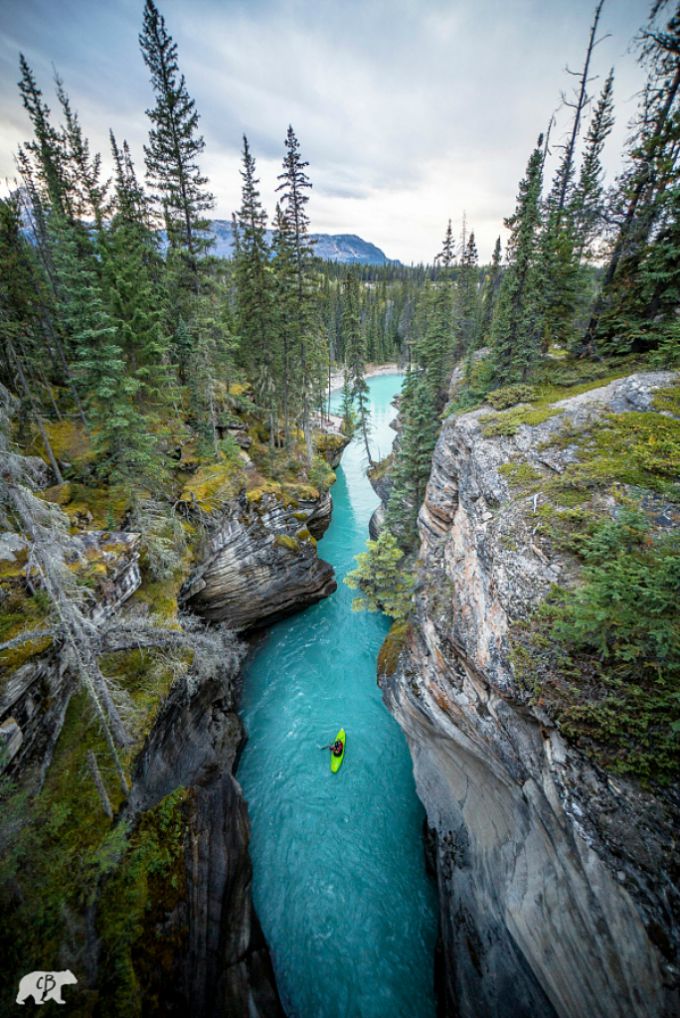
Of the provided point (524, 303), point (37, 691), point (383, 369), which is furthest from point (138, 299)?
point (383, 369)

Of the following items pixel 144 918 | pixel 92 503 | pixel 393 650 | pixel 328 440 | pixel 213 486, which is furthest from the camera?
pixel 328 440

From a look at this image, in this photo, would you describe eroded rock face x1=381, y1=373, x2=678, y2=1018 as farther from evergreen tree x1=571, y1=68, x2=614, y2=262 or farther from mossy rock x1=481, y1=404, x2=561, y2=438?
evergreen tree x1=571, y1=68, x2=614, y2=262

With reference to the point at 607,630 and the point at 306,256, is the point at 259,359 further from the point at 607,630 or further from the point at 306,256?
the point at 607,630

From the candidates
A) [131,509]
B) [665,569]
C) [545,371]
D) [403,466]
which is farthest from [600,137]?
[131,509]

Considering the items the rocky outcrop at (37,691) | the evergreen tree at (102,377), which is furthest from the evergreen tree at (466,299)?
the rocky outcrop at (37,691)

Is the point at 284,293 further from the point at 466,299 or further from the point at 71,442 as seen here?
the point at 466,299
